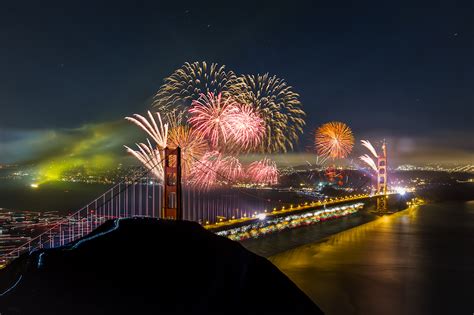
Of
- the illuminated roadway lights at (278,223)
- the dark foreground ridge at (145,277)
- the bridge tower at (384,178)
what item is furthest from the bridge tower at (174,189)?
the bridge tower at (384,178)

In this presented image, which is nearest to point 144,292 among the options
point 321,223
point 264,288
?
point 264,288

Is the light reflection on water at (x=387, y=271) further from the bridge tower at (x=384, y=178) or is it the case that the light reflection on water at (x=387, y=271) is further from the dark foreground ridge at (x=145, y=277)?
the bridge tower at (x=384, y=178)

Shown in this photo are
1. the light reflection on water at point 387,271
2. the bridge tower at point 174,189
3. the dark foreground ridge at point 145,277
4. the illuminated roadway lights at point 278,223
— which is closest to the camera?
the dark foreground ridge at point 145,277

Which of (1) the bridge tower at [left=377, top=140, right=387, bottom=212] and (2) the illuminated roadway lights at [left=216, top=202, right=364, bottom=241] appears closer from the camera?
(2) the illuminated roadway lights at [left=216, top=202, right=364, bottom=241]

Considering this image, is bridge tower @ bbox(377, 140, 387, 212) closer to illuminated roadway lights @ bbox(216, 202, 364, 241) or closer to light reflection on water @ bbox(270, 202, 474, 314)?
illuminated roadway lights @ bbox(216, 202, 364, 241)

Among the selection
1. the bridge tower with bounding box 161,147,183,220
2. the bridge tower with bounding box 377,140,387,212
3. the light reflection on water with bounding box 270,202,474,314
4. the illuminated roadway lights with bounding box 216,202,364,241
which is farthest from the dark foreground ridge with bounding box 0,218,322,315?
the bridge tower with bounding box 377,140,387,212

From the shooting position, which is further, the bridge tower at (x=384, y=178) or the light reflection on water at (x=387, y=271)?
the bridge tower at (x=384, y=178)
